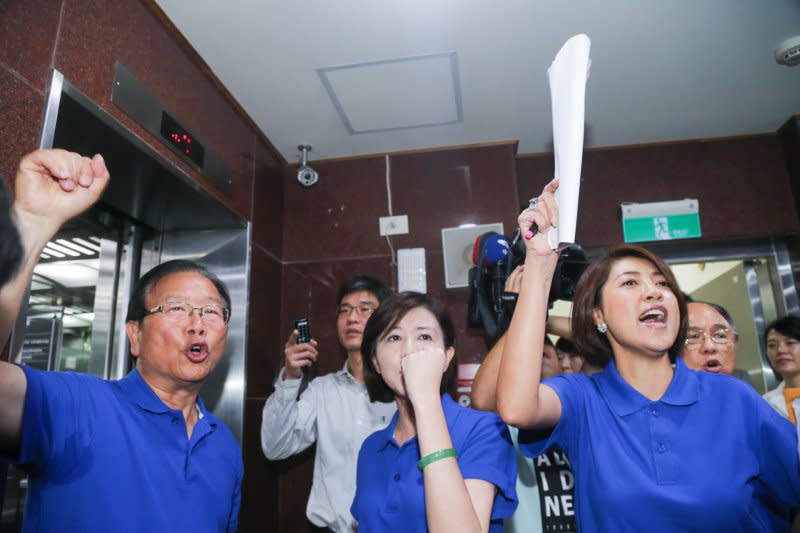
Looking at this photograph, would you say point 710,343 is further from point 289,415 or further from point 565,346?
point 289,415

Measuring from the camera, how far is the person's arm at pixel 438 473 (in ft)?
3.30

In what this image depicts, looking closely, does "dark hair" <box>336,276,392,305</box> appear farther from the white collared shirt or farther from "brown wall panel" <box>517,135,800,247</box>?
"brown wall panel" <box>517,135,800,247</box>

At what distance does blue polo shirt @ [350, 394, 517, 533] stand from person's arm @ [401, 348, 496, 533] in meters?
0.04

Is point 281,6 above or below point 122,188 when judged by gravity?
above

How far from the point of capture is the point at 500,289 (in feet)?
5.72

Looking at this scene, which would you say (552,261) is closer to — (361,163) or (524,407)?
(524,407)

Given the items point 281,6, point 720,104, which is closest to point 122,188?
point 281,6

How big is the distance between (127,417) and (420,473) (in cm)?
65

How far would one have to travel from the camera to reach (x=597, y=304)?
1.38 m

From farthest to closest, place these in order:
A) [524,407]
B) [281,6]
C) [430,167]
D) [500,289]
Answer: [430,167], [281,6], [500,289], [524,407]

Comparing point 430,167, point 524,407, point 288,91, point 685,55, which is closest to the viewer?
point 524,407

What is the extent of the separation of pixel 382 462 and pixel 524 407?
417mm

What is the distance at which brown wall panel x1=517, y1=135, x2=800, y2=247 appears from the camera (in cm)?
295

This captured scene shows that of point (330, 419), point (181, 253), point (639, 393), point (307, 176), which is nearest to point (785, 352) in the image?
point (639, 393)
